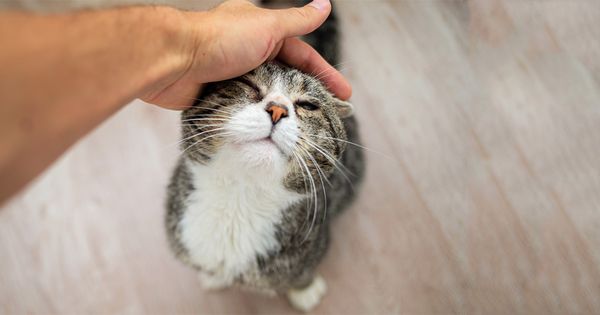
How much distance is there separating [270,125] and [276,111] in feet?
0.13

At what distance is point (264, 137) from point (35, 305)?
135 cm

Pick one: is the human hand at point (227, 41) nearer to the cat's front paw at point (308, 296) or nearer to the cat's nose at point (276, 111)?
the cat's nose at point (276, 111)

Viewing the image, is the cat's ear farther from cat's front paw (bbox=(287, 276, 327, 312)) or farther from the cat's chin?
cat's front paw (bbox=(287, 276, 327, 312))

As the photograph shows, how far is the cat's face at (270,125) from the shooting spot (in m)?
1.03

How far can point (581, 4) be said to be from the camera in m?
2.07

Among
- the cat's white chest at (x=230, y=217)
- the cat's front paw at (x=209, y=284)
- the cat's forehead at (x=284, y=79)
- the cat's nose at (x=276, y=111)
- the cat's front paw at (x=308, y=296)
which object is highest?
the cat's forehead at (x=284, y=79)

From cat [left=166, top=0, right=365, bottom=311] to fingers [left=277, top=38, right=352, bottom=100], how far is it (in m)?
0.10

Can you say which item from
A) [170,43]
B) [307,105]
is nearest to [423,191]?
[307,105]

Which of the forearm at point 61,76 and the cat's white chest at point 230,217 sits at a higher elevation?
the forearm at point 61,76

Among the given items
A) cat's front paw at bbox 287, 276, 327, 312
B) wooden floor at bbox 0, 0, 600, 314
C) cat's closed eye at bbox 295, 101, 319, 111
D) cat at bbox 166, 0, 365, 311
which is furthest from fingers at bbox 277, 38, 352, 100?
cat's front paw at bbox 287, 276, 327, 312

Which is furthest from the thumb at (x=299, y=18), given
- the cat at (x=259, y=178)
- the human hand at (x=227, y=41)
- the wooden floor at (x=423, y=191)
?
the wooden floor at (x=423, y=191)

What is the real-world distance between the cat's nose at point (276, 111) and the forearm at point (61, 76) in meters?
0.27

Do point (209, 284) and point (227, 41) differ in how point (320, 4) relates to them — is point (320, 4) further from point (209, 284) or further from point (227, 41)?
point (209, 284)

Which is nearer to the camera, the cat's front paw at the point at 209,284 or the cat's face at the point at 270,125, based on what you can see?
the cat's face at the point at 270,125
